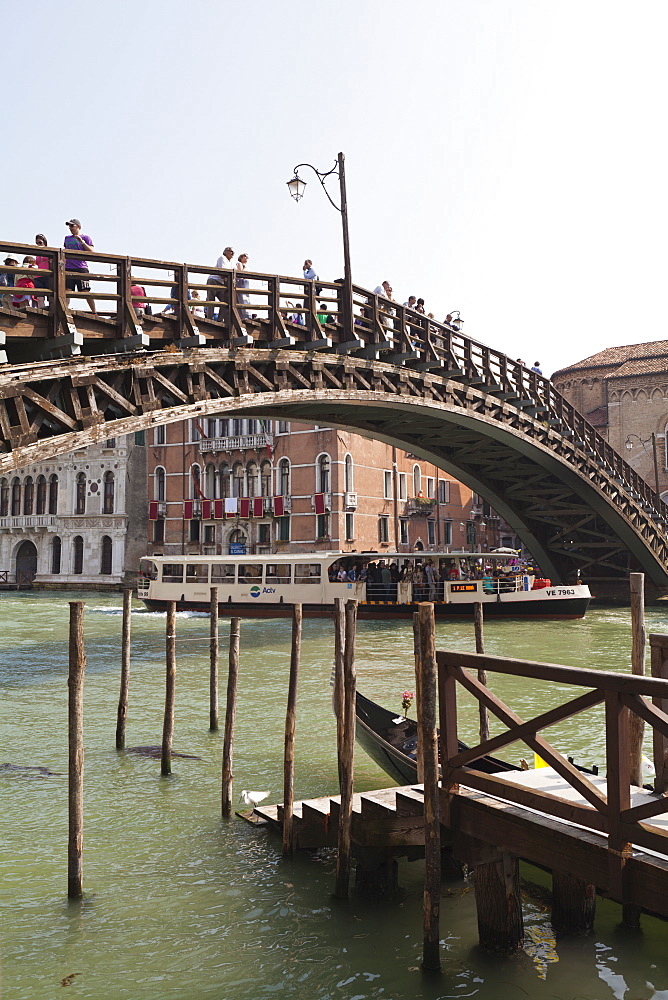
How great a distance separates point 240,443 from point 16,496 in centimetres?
1507

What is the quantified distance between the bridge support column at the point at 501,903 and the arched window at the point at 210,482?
3312cm

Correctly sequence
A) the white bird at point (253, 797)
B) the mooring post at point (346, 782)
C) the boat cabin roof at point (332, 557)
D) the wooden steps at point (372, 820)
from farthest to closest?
the boat cabin roof at point (332, 557), the white bird at point (253, 797), the mooring post at point (346, 782), the wooden steps at point (372, 820)

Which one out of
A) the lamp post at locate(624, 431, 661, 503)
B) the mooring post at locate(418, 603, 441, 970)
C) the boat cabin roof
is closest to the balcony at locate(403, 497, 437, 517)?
the lamp post at locate(624, 431, 661, 503)

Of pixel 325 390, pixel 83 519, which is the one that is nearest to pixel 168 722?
pixel 325 390

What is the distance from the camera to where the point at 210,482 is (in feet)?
122

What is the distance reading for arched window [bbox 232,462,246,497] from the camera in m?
36.3

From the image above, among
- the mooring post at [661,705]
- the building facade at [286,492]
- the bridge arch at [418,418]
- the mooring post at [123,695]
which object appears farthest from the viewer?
the building facade at [286,492]

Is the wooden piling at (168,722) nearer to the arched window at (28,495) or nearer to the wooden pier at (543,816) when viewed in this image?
the wooden pier at (543,816)

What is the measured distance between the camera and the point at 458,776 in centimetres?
495

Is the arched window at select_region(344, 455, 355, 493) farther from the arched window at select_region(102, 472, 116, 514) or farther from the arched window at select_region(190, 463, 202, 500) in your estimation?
the arched window at select_region(102, 472, 116, 514)

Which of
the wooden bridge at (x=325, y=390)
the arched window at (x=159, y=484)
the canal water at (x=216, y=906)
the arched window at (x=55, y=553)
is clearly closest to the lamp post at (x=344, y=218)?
the wooden bridge at (x=325, y=390)

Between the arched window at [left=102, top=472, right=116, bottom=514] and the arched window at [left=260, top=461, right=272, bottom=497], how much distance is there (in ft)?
30.8

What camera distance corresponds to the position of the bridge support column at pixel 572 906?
469 cm

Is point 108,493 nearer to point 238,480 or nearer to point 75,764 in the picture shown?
point 238,480
